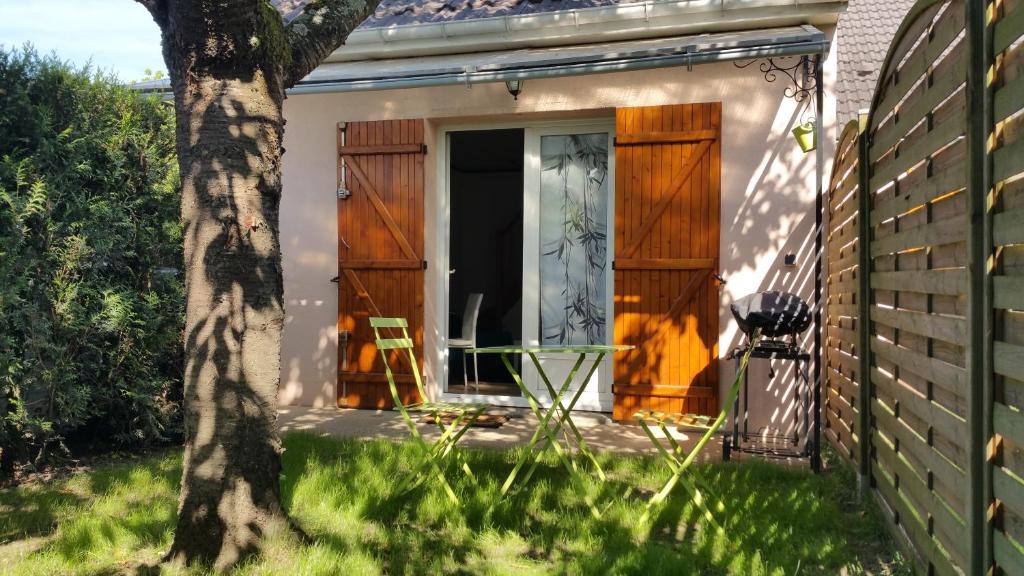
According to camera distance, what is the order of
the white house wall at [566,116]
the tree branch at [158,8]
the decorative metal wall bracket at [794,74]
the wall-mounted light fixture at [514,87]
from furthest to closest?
1. the wall-mounted light fixture at [514,87]
2. the white house wall at [566,116]
3. the decorative metal wall bracket at [794,74]
4. the tree branch at [158,8]

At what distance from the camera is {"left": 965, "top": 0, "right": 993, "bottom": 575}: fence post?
6.36ft

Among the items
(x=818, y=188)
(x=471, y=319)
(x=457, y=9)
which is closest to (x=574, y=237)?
(x=471, y=319)

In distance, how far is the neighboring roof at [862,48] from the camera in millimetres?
7508

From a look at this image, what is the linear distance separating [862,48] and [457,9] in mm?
4509

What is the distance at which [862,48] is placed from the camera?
27.1ft

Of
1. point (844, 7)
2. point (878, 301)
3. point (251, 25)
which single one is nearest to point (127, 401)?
point (251, 25)

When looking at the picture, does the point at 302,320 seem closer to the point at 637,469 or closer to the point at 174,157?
the point at 174,157

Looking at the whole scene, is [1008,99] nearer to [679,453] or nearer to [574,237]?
[679,453]

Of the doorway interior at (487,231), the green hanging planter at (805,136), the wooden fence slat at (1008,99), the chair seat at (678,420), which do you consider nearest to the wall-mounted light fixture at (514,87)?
the green hanging planter at (805,136)

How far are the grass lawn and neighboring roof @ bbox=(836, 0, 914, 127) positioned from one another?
14.7ft

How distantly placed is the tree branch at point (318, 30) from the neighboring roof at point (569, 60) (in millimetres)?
1843

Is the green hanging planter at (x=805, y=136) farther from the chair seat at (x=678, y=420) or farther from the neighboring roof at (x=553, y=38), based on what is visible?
the chair seat at (x=678, y=420)

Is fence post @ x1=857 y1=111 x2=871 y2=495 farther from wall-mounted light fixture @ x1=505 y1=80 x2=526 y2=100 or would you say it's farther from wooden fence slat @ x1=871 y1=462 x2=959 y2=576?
wall-mounted light fixture @ x1=505 y1=80 x2=526 y2=100

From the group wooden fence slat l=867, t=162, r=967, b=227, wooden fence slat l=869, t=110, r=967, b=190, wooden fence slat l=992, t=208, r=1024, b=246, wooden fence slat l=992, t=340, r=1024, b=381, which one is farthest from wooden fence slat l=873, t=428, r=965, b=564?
wooden fence slat l=869, t=110, r=967, b=190
